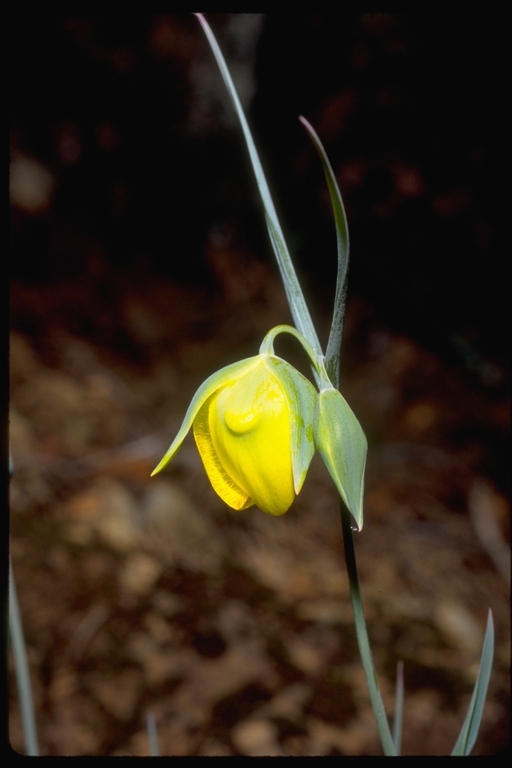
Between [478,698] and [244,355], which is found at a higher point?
[478,698]

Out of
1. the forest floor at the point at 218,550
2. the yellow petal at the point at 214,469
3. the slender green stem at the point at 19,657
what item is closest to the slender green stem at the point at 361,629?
the yellow petal at the point at 214,469

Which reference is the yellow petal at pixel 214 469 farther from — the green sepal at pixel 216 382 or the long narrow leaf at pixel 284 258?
the long narrow leaf at pixel 284 258

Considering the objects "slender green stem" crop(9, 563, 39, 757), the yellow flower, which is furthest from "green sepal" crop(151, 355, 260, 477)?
"slender green stem" crop(9, 563, 39, 757)

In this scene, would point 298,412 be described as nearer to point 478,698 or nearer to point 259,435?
point 259,435

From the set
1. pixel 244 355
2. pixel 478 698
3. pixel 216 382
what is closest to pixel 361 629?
pixel 478 698

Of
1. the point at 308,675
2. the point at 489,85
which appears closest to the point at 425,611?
the point at 308,675

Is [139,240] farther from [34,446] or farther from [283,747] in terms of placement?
[283,747]
